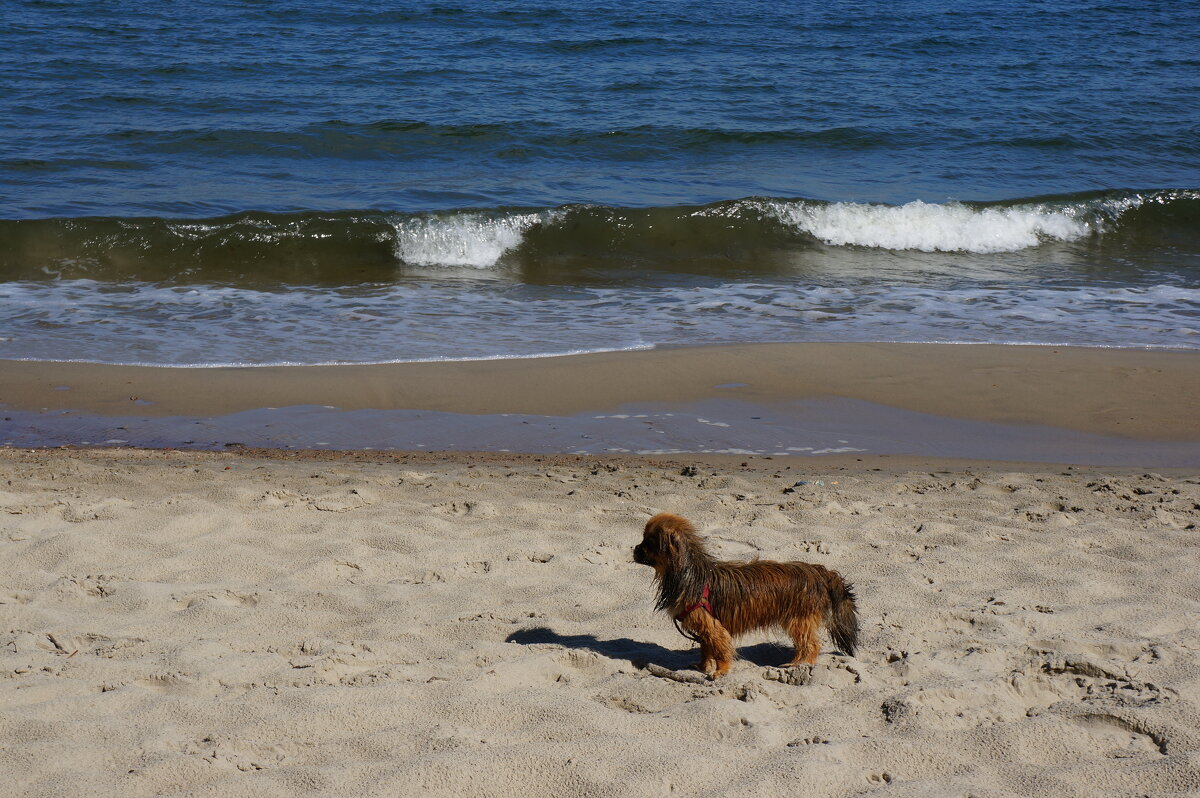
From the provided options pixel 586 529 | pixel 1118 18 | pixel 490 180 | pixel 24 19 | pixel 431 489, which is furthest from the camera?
pixel 1118 18

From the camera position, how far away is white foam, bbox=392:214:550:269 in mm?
12102

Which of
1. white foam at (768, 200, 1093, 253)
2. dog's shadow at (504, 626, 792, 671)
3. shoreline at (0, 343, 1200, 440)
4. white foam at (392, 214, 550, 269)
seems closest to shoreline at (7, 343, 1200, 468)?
shoreline at (0, 343, 1200, 440)

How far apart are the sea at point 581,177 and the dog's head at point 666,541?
4.83 m

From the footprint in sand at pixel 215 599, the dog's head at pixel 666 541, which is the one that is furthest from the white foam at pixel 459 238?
the dog's head at pixel 666 541

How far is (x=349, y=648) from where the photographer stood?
138 inches

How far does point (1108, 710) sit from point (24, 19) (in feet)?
74.5

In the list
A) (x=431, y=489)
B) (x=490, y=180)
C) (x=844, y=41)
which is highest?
(x=844, y=41)

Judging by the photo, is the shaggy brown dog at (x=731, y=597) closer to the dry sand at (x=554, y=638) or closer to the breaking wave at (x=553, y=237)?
the dry sand at (x=554, y=638)

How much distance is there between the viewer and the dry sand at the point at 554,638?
9.28 feet

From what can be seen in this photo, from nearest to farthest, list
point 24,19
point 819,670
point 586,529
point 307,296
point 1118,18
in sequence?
point 819,670
point 586,529
point 307,296
point 24,19
point 1118,18

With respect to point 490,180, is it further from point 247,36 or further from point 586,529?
point 586,529

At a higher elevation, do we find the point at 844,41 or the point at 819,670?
the point at 844,41

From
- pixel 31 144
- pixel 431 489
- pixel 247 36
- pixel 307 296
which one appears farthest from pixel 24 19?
pixel 431 489

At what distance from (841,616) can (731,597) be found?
395mm
